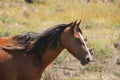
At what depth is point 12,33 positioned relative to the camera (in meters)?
13.6

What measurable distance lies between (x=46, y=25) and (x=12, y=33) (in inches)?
139

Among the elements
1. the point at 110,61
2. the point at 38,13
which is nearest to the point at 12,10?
the point at 38,13

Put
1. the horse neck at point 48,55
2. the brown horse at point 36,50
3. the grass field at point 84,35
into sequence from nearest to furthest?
1. the brown horse at point 36,50
2. the horse neck at point 48,55
3. the grass field at point 84,35

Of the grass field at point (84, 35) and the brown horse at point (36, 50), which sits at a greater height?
the brown horse at point (36, 50)

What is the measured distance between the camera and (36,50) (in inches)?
258

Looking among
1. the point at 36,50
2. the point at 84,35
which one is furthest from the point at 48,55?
the point at 84,35

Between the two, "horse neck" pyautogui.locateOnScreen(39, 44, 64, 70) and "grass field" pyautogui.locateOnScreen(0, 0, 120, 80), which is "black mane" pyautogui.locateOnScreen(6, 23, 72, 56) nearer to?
"horse neck" pyautogui.locateOnScreen(39, 44, 64, 70)

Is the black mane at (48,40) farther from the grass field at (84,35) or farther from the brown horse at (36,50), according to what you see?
the grass field at (84,35)

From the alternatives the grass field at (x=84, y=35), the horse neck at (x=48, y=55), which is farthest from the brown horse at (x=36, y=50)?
the grass field at (x=84, y=35)

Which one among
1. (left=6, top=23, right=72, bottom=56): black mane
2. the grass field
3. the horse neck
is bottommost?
the grass field

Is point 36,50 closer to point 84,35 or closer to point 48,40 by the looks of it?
point 48,40

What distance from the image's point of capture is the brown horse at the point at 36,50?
248 inches

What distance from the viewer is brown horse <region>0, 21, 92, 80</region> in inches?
248

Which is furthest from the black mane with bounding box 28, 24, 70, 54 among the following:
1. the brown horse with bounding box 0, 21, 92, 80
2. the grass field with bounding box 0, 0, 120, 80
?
the grass field with bounding box 0, 0, 120, 80
